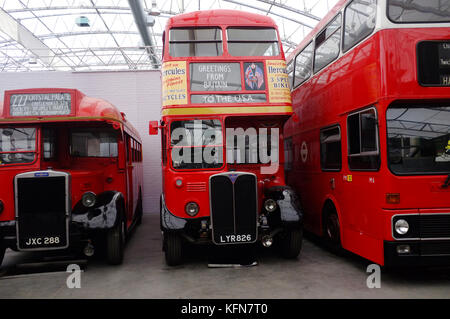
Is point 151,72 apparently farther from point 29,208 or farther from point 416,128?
point 416,128

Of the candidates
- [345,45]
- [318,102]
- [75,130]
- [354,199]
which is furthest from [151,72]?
[354,199]

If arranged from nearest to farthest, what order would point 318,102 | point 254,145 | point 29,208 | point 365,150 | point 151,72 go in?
point 365,150, point 29,208, point 254,145, point 318,102, point 151,72

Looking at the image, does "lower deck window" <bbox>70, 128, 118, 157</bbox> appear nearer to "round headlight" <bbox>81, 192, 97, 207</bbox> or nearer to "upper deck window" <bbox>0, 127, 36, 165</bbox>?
"upper deck window" <bbox>0, 127, 36, 165</bbox>

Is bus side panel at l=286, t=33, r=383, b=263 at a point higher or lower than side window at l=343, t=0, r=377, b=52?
lower

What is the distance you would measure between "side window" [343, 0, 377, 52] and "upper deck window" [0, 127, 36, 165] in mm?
5198

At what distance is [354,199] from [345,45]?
7.89 ft

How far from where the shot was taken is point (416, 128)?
4.99 meters

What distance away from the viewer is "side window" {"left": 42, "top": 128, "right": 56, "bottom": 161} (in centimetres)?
655

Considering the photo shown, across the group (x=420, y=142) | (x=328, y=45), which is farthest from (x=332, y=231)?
(x=328, y=45)

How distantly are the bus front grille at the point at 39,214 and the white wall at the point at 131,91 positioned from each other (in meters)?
7.02

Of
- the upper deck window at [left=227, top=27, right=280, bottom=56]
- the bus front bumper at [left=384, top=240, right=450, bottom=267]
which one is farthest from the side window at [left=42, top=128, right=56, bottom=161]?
the bus front bumper at [left=384, top=240, right=450, bottom=267]

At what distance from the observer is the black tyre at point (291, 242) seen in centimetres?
635

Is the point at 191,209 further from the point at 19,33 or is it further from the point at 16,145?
the point at 19,33

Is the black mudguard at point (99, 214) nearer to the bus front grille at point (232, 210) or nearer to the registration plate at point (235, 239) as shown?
the bus front grille at point (232, 210)
